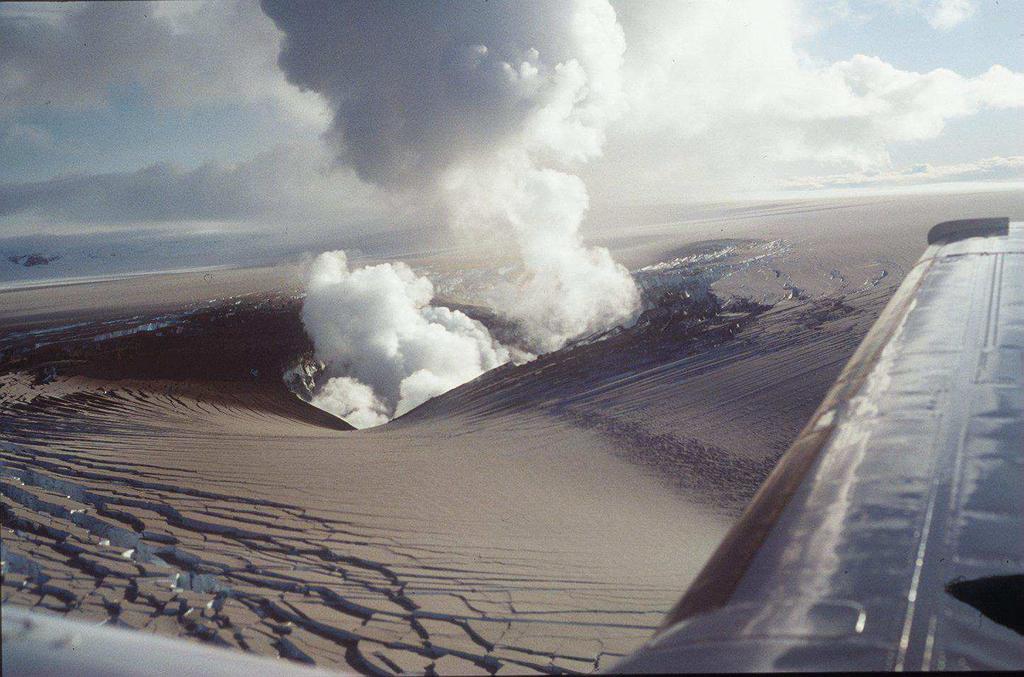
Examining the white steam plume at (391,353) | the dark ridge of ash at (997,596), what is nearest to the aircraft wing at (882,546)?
the dark ridge of ash at (997,596)

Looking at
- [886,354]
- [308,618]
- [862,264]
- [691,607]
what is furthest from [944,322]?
[862,264]

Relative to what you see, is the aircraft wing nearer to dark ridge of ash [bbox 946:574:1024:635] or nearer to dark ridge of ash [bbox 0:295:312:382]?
dark ridge of ash [bbox 946:574:1024:635]

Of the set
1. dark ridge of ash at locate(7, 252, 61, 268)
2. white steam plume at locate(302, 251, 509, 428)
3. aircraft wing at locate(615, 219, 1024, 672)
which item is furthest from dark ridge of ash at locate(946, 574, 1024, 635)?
dark ridge of ash at locate(7, 252, 61, 268)

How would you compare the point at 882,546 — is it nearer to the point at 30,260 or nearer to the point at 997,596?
the point at 997,596

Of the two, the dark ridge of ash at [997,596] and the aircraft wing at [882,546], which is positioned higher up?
the aircraft wing at [882,546]

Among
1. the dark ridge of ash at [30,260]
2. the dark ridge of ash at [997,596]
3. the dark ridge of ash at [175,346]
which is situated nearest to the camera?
the dark ridge of ash at [997,596]

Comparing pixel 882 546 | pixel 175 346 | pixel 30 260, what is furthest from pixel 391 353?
pixel 30 260

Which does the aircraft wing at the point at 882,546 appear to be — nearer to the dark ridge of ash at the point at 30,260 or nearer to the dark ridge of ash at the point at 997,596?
the dark ridge of ash at the point at 997,596

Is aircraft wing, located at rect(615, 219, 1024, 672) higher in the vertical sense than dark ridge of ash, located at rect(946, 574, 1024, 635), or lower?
higher

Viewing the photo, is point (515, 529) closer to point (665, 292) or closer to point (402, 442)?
point (402, 442)
